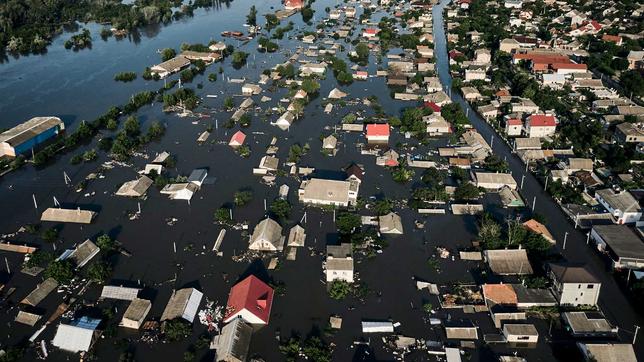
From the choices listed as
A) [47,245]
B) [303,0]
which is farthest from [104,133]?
[303,0]

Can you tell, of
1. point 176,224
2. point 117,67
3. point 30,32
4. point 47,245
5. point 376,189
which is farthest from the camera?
point 30,32

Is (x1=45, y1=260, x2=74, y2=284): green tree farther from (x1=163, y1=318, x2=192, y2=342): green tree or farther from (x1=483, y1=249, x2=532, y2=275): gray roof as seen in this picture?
(x1=483, y1=249, x2=532, y2=275): gray roof

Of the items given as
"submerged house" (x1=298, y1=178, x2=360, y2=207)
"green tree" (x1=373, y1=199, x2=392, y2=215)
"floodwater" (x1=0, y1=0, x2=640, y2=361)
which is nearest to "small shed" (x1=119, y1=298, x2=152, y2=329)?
"floodwater" (x1=0, y1=0, x2=640, y2=361)

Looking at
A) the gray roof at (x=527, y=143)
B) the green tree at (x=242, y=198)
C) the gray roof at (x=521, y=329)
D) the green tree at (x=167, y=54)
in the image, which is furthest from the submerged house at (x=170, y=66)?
the gray roof at (x=521, y=329)

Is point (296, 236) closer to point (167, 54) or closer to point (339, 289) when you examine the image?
point (339, 289)

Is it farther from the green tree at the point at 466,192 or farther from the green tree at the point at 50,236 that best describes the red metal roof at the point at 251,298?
the green tree at the point at 466,192

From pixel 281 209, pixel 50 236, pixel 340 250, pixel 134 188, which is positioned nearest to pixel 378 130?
pixel 281 209

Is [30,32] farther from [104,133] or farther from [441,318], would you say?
[441,318]
